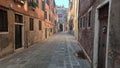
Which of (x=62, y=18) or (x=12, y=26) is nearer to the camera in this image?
(x=12, y=26)

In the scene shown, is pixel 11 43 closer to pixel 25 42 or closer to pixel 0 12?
pixel 0 12

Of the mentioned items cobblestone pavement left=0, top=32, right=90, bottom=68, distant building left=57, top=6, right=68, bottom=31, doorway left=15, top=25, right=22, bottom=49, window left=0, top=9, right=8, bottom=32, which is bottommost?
cobblestone pavement left=0, top=32, right=90, bottom=68

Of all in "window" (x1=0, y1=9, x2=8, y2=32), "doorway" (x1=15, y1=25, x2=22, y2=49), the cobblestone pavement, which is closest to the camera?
the cobblestone pavement

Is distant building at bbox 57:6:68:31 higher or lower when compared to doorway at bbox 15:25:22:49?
higher

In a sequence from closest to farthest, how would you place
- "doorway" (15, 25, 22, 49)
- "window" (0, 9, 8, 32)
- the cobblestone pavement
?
1. the cobblestone pavement
2. "window" (0, 9, 8, 32)
3. "doorway" (15, 25, 22, 49)

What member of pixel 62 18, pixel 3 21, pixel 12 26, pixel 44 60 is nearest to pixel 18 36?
pixel 12 26

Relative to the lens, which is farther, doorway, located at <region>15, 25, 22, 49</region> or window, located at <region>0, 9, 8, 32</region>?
doorway, located at <region>15, 25, 22, 49</region>

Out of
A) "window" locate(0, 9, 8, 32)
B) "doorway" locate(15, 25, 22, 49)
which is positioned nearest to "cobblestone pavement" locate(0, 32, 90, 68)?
"doorway" locate(15, 25, 22, 49)

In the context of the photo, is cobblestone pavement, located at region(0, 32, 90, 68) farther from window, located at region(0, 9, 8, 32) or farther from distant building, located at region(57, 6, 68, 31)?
distant building, located at region(57, 6, 68, 31)

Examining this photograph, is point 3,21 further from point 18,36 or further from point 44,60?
point 44,60

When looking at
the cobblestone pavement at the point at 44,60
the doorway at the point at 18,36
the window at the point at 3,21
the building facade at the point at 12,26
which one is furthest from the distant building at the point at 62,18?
the window at the point at 3,21

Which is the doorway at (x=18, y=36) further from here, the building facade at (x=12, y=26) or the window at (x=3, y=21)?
the window at (x=3, y=21)

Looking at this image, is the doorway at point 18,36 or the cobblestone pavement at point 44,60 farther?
the doorway at point 18,36

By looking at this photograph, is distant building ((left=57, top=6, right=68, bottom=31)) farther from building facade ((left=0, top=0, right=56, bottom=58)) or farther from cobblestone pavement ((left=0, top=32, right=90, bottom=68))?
cobblestone pavement ((left=0, top=32, right=90, bottom=68))
